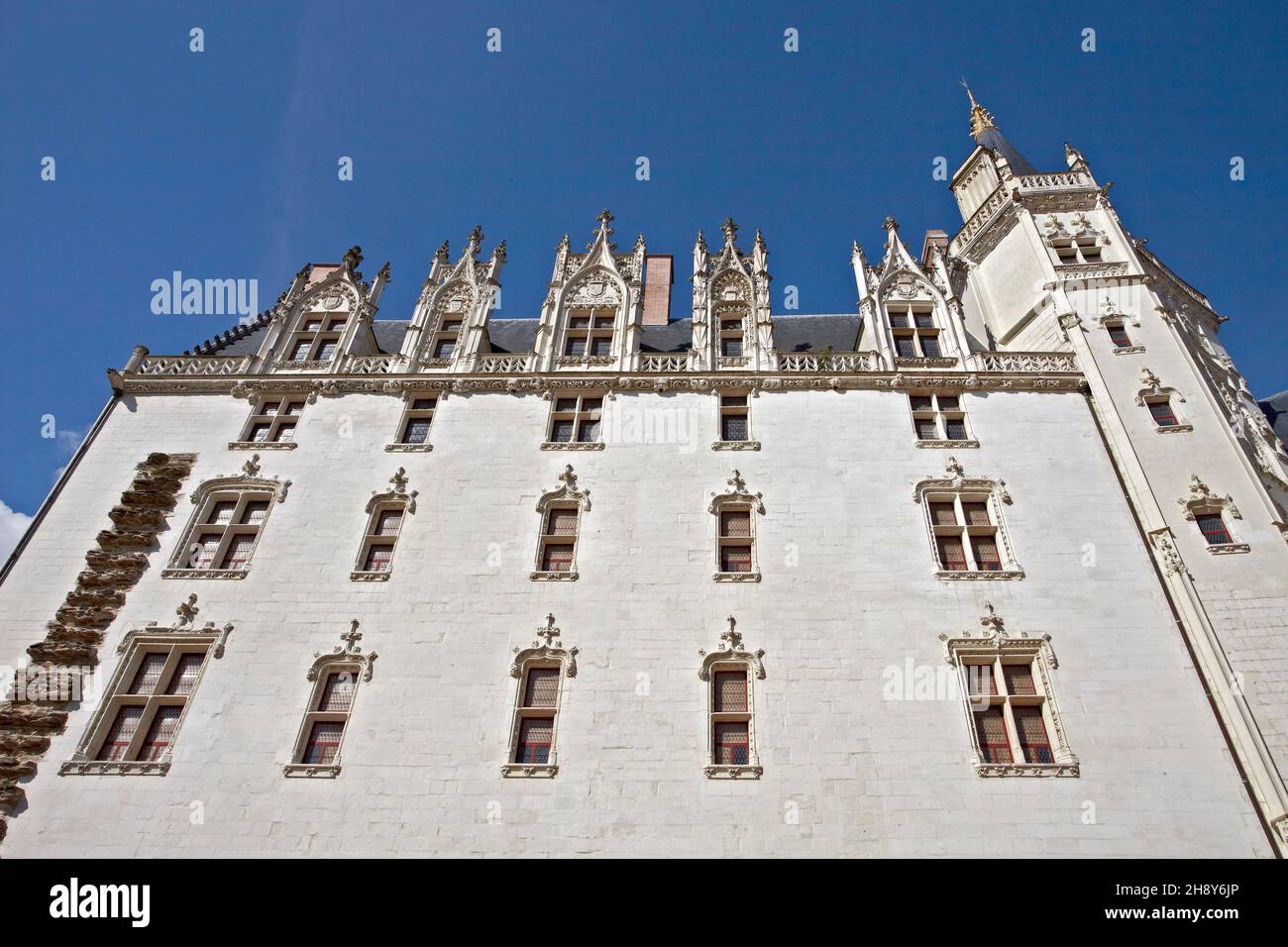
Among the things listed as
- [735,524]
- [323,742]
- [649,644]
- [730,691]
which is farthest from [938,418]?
[323,742]

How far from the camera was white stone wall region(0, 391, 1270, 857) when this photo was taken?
1381 cm

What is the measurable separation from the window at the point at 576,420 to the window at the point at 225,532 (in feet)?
22.2

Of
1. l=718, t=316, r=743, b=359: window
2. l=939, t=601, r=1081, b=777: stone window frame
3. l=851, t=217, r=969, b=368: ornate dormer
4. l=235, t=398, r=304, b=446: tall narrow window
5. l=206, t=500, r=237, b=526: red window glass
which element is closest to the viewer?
l=939, t=601, r=1081, b=777: stone window frame

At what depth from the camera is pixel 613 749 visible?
14711mm

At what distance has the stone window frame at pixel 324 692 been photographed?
1457cm

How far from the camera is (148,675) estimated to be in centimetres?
1634

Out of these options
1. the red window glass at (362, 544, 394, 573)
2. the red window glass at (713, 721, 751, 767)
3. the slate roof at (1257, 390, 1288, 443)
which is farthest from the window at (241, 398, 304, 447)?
the slate roof at (1257, 390, 1288, 443)

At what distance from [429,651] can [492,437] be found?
235 inches

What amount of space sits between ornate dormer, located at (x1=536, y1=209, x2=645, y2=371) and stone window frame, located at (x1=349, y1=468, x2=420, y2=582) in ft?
16.7

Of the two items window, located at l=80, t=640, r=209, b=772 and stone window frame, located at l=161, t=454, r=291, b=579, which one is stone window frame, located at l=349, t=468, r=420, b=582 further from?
window, located at l=80, t=640, r=209, b=772

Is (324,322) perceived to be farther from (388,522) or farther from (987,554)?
(987,554)

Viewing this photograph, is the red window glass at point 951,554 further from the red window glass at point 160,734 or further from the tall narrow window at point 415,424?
the red window glass at point 160,734

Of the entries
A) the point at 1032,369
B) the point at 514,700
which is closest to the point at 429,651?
the point at 514,700

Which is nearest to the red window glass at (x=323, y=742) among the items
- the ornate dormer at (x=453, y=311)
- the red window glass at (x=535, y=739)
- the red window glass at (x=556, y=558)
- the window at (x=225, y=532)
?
the red window glass at (x=535, y=739)
